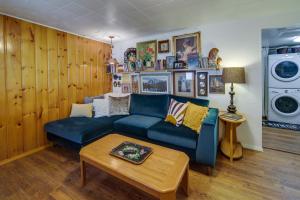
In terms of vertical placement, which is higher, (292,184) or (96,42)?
(96,42)

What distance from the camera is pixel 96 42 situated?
360 cm

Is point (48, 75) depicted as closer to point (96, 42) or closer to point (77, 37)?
point (77, 37)

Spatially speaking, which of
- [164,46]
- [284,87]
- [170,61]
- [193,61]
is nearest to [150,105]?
[170,61]

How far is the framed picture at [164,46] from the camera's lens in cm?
317

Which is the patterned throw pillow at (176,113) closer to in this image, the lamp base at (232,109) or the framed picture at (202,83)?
the framed picture at (202,83)

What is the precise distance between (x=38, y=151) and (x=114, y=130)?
4.27ft

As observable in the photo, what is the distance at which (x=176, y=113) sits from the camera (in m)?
2.53

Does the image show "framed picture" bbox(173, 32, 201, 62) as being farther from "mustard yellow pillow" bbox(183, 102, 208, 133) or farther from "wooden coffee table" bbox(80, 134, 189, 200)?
"wooden coffee table" bbox(80, 134, 189, 200)

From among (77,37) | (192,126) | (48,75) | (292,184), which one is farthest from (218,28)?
(48,75)

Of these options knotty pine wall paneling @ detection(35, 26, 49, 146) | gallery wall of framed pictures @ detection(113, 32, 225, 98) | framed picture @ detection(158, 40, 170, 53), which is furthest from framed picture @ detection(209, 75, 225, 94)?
knotty pine wall paneling @ detection(35, 26, 49, 146)

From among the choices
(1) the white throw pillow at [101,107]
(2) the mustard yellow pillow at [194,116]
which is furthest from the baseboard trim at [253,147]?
(1) the white throw pillow at [101,107]

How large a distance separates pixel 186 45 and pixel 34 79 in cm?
271

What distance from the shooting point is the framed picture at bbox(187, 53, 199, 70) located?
9.20 feet

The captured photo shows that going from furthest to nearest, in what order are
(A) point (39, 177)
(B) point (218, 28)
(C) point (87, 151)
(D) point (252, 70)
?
(B) point (218, 28) → (D) point (252, 70) → (A) point (39, 177) → (C) point (87, 151)
